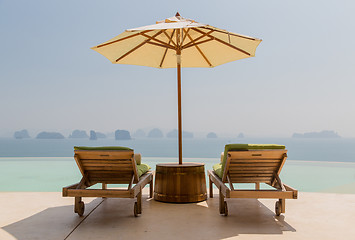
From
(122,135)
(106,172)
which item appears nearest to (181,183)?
(106,172)

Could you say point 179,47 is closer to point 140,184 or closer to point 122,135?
point 140,184

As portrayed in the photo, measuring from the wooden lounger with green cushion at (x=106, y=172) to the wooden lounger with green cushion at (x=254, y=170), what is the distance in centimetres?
99

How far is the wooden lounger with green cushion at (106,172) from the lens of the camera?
3590 mm

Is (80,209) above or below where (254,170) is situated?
below

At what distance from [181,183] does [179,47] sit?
1.99m

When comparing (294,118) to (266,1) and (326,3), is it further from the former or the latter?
(266,1)

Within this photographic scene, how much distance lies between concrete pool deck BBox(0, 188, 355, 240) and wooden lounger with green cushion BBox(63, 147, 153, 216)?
295 mm

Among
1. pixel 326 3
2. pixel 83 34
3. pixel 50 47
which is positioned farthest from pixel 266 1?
pixel 50 47

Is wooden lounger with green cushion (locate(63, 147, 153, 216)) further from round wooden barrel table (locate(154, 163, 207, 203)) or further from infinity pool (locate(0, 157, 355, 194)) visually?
infinity pool (locate(0, 157, 355, 194))

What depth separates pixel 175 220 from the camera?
3.64 metres

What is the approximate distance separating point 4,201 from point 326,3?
170ft

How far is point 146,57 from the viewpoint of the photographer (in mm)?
5699

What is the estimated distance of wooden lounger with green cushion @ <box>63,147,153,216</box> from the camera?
141 inches

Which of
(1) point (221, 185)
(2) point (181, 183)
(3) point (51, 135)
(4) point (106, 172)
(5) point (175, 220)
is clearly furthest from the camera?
(3) point (51, 135)
